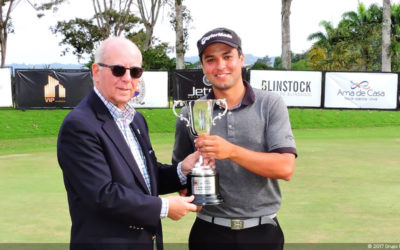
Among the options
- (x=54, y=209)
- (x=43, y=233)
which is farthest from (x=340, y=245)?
(x=54, y=209)

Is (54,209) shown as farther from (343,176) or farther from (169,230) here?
(343,176)

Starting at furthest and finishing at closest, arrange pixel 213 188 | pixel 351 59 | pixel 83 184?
pixel 351 59
pixel 213 188
pixel 83 184

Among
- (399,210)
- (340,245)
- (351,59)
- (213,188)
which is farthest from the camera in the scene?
(351,59)

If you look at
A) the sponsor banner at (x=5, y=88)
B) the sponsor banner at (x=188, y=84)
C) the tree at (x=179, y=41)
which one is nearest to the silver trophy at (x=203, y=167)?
the sponsor banner at (x=5, y=88)

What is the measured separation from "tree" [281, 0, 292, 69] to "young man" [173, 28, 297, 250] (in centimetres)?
3061

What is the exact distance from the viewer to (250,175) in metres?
3.74

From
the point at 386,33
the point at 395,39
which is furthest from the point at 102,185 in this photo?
the point at 395,39

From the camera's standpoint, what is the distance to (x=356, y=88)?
24.3 m

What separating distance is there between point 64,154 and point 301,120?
2041 cm

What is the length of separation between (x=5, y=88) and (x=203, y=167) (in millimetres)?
20280

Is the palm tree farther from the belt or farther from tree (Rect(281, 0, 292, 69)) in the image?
the belt

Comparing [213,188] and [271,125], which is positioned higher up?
[271,125]

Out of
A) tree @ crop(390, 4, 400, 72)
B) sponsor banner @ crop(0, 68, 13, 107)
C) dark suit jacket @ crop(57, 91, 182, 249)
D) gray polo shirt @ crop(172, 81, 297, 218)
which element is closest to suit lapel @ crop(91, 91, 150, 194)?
dark suit jacket @ crop(57, 91, 182, 249)

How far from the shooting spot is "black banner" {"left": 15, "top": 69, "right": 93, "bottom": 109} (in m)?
22.5
